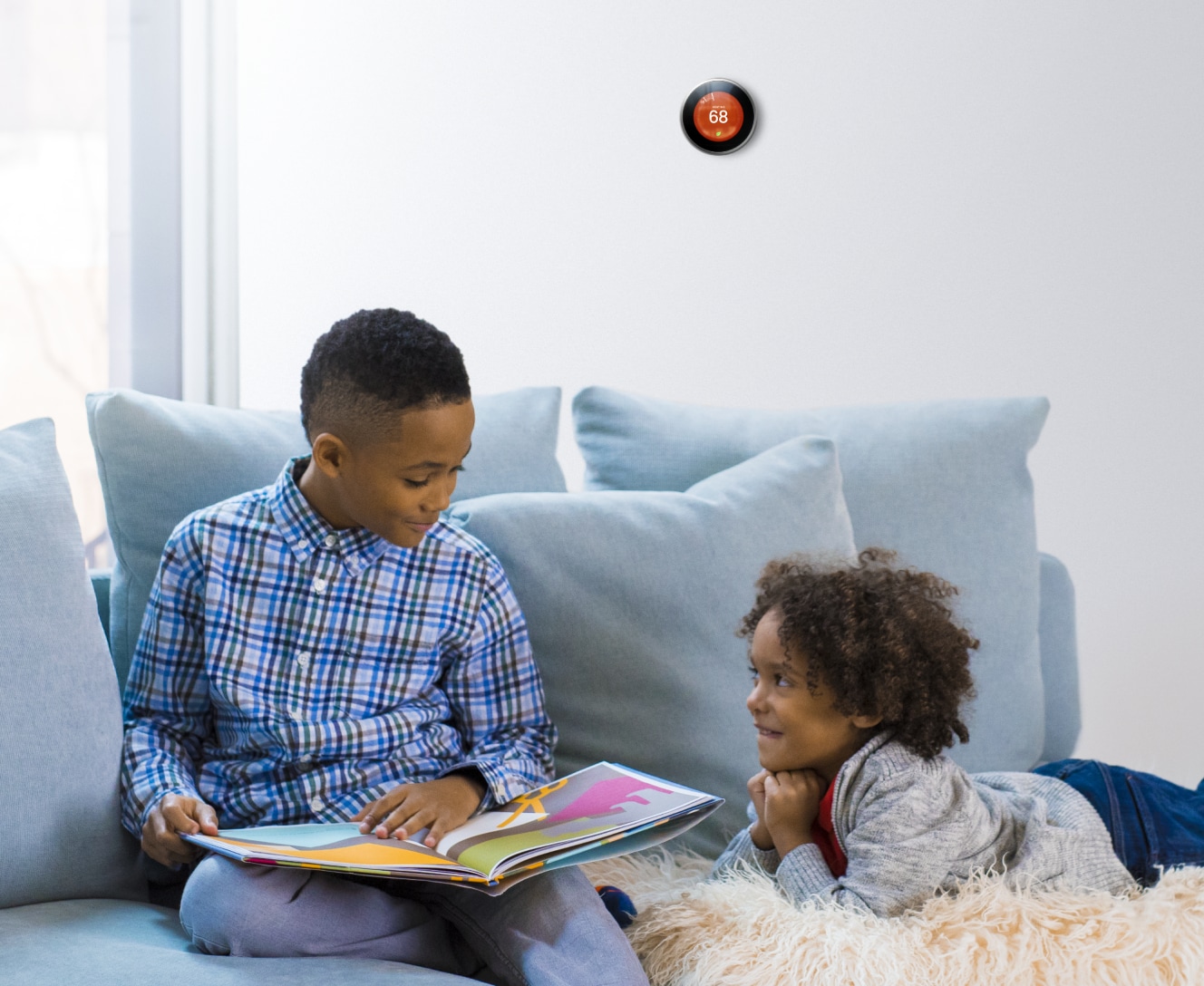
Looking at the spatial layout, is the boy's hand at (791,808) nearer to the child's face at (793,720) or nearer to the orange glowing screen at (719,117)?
the child's face at (793,720)

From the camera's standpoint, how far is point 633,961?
3.04ft

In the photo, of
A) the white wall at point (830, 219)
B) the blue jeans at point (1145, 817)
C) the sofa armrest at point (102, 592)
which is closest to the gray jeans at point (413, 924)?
the sofa armrest at point (102, 592)

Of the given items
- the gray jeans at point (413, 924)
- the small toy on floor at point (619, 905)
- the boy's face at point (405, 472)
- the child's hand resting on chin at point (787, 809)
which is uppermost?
the boy's face at point (405, 472)

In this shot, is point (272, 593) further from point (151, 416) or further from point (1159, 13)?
point (1159, 13)

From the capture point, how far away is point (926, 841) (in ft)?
3.32

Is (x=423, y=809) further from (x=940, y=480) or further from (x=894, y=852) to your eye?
(x=940, y=480)


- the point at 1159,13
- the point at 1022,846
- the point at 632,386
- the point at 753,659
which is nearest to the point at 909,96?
the point at 1159,13

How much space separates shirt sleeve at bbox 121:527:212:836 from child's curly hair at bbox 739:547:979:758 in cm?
58

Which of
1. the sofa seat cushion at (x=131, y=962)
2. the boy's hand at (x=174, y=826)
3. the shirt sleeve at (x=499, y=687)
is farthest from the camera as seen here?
the shirt sleeve at (x=499, y=687)

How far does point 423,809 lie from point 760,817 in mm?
334

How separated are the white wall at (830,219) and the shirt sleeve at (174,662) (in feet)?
3.03

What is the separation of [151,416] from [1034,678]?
107 centimetres

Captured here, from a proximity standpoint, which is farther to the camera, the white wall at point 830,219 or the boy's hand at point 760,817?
the white wall at point 830,219

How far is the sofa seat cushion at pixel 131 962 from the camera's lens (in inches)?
33.1
